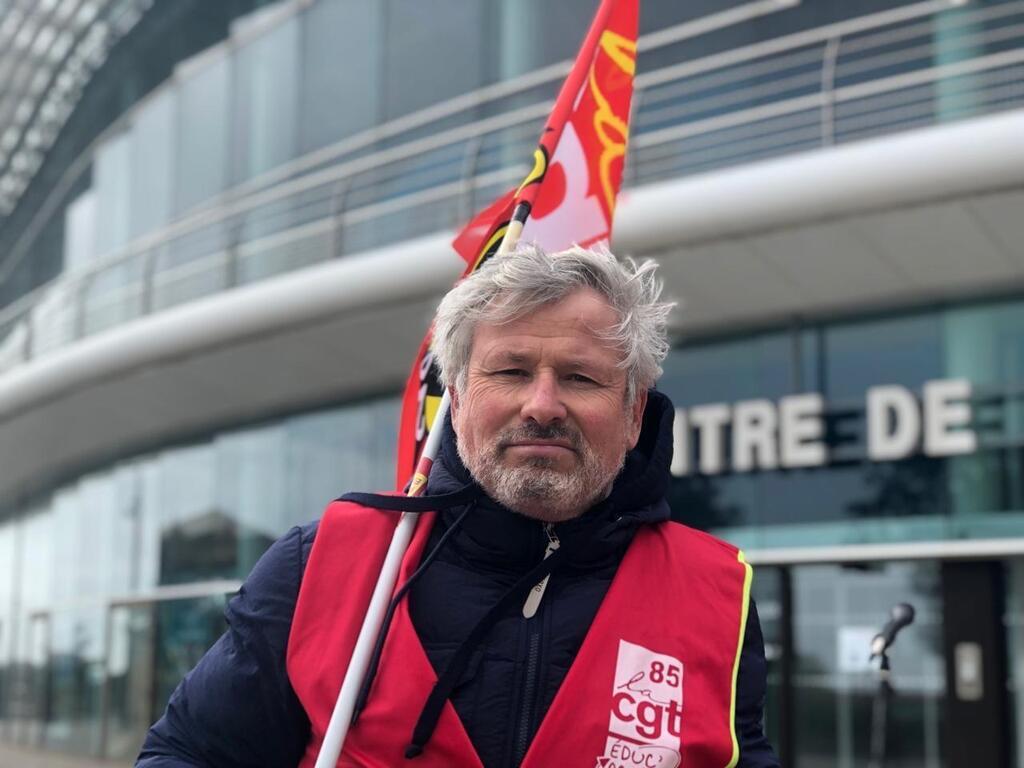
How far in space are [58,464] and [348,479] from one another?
7.16 m

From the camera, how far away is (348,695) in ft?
7.56

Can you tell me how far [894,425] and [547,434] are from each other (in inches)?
345

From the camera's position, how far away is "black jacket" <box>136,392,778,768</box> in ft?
7.62

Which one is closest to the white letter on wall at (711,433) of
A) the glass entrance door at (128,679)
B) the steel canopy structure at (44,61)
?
the glass entrance door at (128,679)

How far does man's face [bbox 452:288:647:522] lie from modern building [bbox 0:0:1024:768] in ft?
24.1

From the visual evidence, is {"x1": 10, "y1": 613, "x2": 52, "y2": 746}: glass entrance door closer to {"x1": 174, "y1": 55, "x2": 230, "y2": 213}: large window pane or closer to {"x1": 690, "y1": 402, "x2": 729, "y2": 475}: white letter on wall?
{"x1": 174, "y1": 55, "x2": 230, "y2": 213}: large window pane

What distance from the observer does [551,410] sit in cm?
237

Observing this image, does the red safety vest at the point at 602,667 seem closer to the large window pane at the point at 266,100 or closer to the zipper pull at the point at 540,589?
the zipper pull at the point at 540,589

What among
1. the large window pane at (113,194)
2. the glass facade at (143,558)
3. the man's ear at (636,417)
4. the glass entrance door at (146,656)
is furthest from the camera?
the large window pane at (113,194)

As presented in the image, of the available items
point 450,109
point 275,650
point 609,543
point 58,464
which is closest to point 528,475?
point 609,543

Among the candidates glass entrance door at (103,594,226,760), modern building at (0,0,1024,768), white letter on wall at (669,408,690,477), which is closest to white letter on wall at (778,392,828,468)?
modern building at (0,0,1024,768)

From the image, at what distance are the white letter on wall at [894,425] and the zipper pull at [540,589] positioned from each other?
8.56m

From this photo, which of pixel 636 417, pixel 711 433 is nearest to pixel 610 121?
pixel 636 417

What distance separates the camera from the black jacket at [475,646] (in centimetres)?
232
